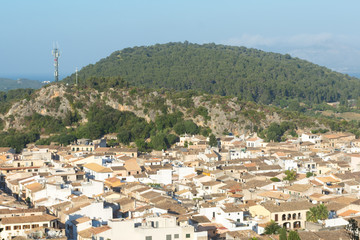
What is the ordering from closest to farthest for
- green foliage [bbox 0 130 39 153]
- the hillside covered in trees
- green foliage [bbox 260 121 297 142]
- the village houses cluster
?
the village houses cluster
green foliage [bbox 0 130 39 153]
green foliage [bbox 260 121 297 142]
the hillside covered in trees

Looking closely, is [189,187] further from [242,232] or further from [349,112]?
[349,112]

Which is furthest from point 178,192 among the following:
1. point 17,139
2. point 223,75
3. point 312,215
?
point 223,75

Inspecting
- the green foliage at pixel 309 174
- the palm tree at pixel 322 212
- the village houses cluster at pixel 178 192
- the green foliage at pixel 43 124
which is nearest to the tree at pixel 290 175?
the village houses cluster at pixel 178 192

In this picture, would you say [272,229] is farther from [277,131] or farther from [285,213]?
[277,131]

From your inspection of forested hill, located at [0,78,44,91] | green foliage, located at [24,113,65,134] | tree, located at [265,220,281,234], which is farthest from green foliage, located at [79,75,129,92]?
forested hill, located at [0,78,44,91]

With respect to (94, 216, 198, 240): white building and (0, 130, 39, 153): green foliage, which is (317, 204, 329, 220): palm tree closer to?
(94, 216, 198, 240): white building

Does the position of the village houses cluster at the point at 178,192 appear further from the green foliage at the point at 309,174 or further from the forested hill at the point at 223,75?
the forested hill at the point at 223,75
